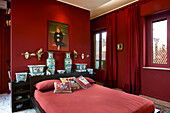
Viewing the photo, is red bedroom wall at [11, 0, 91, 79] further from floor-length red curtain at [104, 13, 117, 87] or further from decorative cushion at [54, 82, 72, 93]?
floor-length red curtain at [104, 13, 117, 87]

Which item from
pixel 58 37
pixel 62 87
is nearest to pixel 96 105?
pixel 62 87

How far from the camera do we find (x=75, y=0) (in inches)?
121

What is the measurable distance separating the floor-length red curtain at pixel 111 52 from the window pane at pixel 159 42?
123 cm

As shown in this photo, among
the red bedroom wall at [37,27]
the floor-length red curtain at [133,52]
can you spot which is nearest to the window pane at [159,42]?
the floor-length red curtain at [133,52]

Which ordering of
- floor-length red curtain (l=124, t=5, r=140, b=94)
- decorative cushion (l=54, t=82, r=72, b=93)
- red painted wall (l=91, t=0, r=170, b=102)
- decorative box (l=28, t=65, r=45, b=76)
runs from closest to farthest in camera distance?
1. decorative cushion (l=54, t=82, r=72, b=93)
2. decorative box (l=28, t=65, r=45, b=76)
3. red painted wall (l=91, t=0, r=170, b=102)
4. floor-length red curtain (l=124, t=5, r=140, b=94)

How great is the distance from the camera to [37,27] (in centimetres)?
276

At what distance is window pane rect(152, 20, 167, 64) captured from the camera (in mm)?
2969

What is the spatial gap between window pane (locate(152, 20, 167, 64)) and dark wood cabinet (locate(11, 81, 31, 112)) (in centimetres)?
350

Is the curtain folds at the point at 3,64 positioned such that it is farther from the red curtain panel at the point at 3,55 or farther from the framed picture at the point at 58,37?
the framed picture at the point at 58,37

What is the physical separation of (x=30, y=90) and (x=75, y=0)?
265cm

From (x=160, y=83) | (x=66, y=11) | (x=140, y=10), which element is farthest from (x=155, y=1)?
(x=66, y=11)

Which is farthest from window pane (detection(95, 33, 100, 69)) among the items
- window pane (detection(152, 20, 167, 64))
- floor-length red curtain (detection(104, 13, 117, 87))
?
window pane (detection(152, 20, 167, 64))

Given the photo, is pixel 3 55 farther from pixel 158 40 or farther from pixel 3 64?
pixel 158 40

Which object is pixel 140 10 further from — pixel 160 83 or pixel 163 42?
pixel 160 83
